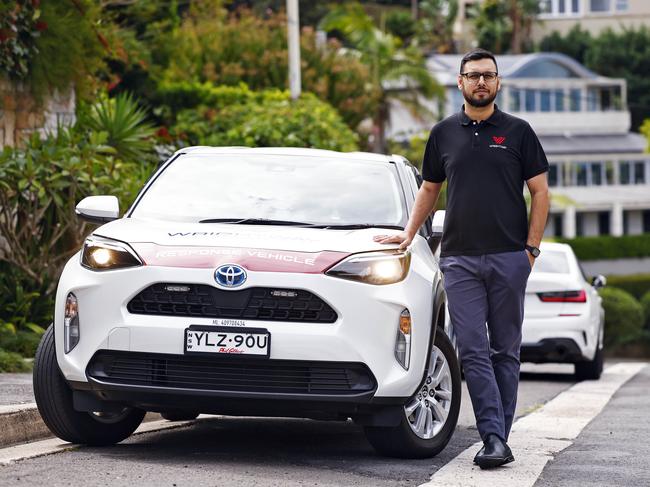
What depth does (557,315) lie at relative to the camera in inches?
633

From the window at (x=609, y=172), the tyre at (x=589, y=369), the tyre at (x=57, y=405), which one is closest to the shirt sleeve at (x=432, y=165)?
the tyre at (x=57, y=405)

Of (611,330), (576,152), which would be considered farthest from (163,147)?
(576,152)

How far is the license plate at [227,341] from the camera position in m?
7.01

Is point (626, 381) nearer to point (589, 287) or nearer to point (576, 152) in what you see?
point (589, 287)

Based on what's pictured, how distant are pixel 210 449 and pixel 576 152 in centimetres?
6917

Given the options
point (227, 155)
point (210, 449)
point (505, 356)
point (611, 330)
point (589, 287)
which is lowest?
point (611, 330)

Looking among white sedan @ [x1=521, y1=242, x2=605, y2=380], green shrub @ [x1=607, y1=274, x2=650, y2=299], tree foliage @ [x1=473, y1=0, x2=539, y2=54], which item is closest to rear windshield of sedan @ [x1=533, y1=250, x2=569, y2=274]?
white sedan @ [x1=521, y1=242, x2=605, y2=380]

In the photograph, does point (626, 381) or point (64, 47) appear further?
point (626, 381)

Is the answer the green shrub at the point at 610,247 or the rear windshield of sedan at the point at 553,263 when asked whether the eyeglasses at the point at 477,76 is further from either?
the green shrub at the point at 610,247

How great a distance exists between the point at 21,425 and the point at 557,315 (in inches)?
354

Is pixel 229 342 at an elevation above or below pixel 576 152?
above

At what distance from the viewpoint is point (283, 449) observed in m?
8.09

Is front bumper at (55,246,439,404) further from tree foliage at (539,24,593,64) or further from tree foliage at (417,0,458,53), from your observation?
tree foliage at (539,24,593,64)

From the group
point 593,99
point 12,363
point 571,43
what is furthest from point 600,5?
point 12,363
